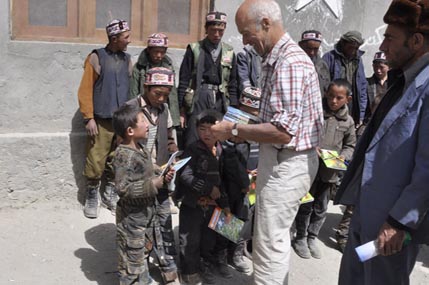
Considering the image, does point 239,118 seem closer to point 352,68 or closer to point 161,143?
point 161,143

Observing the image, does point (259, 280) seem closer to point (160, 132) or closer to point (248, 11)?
point (160, 132)

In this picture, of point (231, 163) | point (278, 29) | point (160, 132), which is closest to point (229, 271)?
point (231, 163)

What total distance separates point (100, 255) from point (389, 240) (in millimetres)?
2535

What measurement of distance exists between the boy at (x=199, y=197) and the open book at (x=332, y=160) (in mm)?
855

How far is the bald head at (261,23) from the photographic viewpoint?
283 cm

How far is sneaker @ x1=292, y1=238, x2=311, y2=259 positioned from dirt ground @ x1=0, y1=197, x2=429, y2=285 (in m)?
0.05

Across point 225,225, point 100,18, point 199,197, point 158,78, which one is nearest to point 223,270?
point 225,225

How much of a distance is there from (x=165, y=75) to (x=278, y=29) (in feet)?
3.81

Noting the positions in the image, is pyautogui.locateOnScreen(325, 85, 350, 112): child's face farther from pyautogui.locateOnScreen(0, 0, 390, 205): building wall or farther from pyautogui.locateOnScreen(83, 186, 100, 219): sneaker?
pyautogui.locateOnScreen(83, 186, 100, 219): sneaker

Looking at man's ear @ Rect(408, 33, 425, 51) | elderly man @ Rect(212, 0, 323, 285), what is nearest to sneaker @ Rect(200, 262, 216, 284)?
elderly man @ Rect(212, 0, 323, 285)

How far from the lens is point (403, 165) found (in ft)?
7.67

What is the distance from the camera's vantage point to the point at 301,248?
4457mm

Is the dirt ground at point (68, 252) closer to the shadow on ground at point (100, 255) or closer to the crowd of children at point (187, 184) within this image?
the shadow on ground at point (100, 255)

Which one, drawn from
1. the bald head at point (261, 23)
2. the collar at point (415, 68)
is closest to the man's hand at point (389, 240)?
the collar at point (415, 68)
